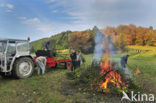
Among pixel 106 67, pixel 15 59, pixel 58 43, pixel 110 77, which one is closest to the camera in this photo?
pixel 110 77

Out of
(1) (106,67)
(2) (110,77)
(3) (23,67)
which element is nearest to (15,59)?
(3) (23,67)

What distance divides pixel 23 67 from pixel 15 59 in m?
0.64

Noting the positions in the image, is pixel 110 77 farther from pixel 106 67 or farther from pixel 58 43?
pixel 58 43

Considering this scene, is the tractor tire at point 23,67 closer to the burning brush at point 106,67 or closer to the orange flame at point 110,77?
the burning brush at point 106,67

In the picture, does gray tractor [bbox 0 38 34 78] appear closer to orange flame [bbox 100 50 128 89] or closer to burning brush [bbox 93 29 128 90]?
burning brush [bbox 93 29 128 90]

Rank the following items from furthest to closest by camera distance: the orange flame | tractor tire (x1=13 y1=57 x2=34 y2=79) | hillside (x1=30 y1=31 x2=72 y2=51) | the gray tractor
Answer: hillside (x1=30 y1=31 x2=72 y2=51), tractor tire (x1=13 y1=57 x2=34 y2=79), the gray tractor, the orange flame

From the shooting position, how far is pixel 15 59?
281 inches

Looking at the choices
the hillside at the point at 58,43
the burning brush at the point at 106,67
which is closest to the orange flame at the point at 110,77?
the burning brush at the point at 106,67

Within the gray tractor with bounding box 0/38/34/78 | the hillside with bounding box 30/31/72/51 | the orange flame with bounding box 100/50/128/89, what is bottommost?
the orange flame with bounding box 100/50/128/89

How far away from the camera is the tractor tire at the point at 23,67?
690cm

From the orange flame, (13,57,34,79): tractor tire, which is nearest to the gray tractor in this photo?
(13,57,34,79): tractor tire

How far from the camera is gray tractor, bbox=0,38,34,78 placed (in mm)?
6648

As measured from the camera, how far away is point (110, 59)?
590 centimetres

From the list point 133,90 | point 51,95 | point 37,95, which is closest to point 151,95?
point 133,90
